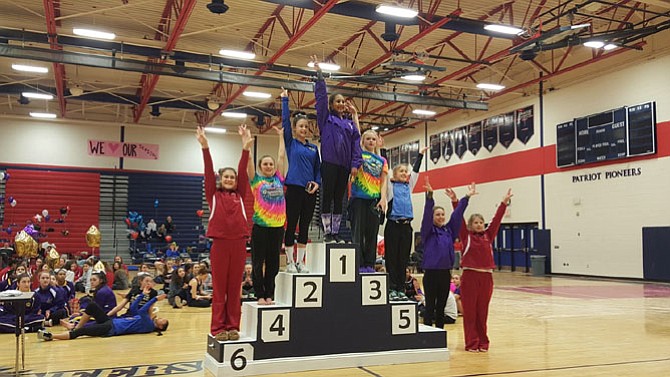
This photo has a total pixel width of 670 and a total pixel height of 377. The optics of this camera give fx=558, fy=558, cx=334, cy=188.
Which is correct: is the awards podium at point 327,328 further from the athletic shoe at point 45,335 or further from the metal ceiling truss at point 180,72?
the metal ceiling truss at point 180,72

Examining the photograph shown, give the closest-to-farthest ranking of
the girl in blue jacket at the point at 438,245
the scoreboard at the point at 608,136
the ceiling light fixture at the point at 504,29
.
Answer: the girl in blue jacket at the point at 438,245 < the ceiling light fixture at the point at 504,29 < the scoreboard at the point at 608,136

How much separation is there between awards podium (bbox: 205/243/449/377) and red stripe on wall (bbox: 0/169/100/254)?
19.9m

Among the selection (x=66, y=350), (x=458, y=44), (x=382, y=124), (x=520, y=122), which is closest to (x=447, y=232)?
(x=66, y=350)

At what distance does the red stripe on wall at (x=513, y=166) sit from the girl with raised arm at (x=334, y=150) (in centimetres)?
1215

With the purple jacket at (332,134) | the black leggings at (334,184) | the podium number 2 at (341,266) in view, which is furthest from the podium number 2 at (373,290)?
the purple jacket at (332,134)

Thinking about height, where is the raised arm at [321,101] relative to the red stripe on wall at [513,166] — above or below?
below

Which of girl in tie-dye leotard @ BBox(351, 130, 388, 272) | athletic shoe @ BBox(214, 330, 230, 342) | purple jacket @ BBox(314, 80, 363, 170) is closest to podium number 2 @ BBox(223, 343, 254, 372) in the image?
athletic shoe @ BBox(214, 330, 230, 342)

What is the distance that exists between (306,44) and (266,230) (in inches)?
462

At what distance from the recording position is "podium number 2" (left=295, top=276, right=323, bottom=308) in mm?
4883

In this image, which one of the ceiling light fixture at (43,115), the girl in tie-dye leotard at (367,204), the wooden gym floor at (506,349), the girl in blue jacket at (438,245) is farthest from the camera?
the ceiling light fixture at (43,115)

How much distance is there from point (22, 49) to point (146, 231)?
34.0ft

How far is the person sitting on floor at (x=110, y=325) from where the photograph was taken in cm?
677

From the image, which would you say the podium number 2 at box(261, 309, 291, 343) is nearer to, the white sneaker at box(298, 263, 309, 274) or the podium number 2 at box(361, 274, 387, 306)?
the white sneaker at box(298, 263, 309, 274)

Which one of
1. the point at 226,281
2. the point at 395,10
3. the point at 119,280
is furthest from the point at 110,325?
the point at 395,10
